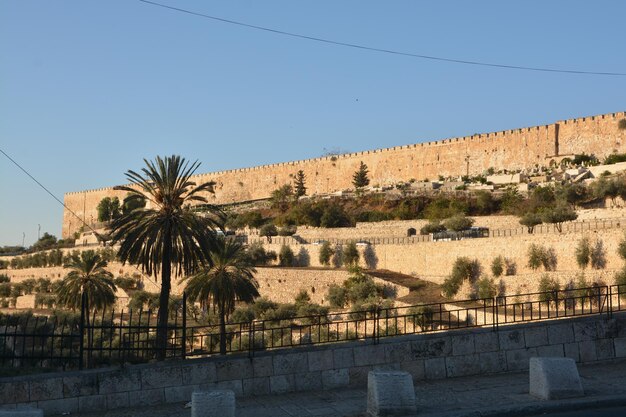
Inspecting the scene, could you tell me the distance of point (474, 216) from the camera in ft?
132

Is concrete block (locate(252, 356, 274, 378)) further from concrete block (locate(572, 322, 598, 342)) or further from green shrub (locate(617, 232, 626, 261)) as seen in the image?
green shrub (locate(617, 232, 626, 261))

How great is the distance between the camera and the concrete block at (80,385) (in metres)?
7.45

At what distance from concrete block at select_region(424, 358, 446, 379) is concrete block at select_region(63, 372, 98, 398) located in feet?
12.4

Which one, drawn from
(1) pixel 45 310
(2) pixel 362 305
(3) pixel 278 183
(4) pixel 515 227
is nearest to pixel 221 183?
(3) pixel 278 183

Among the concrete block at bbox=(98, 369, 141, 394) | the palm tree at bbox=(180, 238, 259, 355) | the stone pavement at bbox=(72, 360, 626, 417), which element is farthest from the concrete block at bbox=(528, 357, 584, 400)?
the palm tree at bbox=(180, 238, 259, 355)

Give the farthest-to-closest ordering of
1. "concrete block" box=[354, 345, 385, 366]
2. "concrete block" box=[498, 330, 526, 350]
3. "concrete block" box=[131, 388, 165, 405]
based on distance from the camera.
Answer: "concrete block" box=[498, 330, 526, 350] < "concrete block" box=[354, 345, 385, 366] < "concrete block" box=[131, 388, 165, 405]

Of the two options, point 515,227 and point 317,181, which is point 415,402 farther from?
point 317,181

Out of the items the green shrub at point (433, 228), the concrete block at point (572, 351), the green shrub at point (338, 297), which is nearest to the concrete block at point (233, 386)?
the concrete block at point (572, 351)

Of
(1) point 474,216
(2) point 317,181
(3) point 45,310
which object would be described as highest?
(2) point 317,181

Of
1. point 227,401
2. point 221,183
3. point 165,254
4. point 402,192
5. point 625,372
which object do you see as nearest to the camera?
point 227,401

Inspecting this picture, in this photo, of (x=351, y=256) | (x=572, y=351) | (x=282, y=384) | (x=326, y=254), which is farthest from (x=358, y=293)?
(x=282, y=384)

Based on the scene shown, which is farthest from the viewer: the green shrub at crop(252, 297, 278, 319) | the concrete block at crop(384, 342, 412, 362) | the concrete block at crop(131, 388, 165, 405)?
the green shrub at crop(252, 297, 278, 319)

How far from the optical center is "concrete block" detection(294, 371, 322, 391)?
8.08 meters

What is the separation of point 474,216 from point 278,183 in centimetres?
3062
